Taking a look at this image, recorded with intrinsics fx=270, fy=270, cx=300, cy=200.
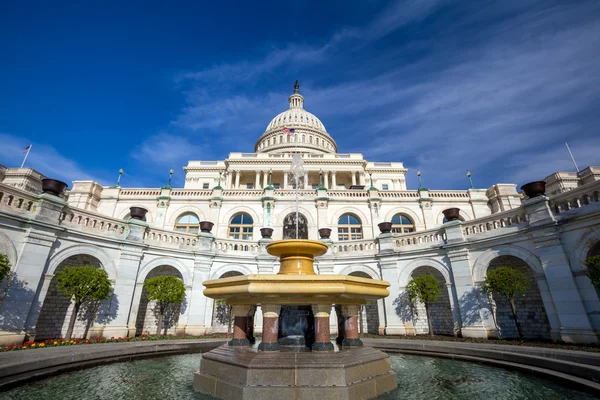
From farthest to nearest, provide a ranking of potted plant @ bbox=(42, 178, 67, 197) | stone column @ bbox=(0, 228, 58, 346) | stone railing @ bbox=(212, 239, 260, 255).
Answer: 1. stone railing @ bbox=(212, 239, 260, 255)
2. potted plant @ bbox=(42, 178, 67, 197)
3. stone column @ bbox=(0, 228, 58, 346)

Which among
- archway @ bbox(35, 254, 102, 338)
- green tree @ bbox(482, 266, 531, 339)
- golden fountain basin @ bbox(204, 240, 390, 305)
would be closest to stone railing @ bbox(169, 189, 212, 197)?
archway @ bbox(35, 254, 102, 338)

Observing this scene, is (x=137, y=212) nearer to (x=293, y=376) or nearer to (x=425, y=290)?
(x=293, y=376)

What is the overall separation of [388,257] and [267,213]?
542 inches

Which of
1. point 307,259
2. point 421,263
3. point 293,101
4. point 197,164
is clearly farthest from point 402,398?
point 293,101

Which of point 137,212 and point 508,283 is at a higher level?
point 137,212

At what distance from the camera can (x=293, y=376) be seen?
17.9 ft

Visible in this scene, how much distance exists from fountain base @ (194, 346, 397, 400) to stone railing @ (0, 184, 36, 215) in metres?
11.6

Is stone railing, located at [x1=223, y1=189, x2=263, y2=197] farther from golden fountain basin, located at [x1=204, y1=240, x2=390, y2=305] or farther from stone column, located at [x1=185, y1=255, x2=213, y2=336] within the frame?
golden fountain basin, located at [x1=204, y1=240, x2=390, y2=305]

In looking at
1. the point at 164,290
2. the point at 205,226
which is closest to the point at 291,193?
the point at 205,226

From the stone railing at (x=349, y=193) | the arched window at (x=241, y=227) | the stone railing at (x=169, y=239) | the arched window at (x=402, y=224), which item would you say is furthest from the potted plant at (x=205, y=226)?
the arched window at (x=402, y=224)

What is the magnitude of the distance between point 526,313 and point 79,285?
2192cm

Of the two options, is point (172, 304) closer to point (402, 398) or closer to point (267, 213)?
point (267, 213)

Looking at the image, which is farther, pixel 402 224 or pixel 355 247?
pixel 402 224

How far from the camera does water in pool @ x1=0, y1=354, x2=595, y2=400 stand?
5730mm
